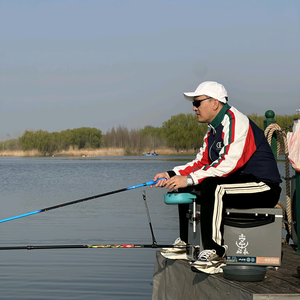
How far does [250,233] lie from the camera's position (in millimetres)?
3463

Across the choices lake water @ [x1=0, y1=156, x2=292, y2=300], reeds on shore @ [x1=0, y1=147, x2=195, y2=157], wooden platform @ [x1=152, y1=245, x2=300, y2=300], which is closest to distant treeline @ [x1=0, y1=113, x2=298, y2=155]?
reeds on shore @ [x1=0, y1=147, x2=195, y2=157]

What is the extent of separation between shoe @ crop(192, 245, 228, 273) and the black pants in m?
0.05

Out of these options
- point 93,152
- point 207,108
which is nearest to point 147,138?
point 93,152

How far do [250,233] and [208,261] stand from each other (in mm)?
390

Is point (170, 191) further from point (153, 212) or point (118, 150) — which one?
point (118, 150)

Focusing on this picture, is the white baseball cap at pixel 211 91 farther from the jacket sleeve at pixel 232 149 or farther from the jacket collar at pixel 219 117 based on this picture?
the jacket sleeve at pixel 232 149

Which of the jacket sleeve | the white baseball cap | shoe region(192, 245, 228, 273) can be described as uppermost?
the white baseball cap

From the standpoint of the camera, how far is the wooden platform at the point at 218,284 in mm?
2828

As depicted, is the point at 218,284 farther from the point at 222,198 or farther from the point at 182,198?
the point at 182,198

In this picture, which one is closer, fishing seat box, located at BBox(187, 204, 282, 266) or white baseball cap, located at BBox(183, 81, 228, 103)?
fishing seat box, located at BBox(187, 204, 282, 266)

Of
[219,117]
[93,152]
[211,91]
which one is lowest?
[93,152]

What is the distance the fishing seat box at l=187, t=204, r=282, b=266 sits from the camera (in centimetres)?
346

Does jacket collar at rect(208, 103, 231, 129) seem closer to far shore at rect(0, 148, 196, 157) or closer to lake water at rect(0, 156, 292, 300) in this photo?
lake water at rect(0, 156, 292, 300)

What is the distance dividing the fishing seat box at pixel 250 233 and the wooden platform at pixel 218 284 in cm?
18
